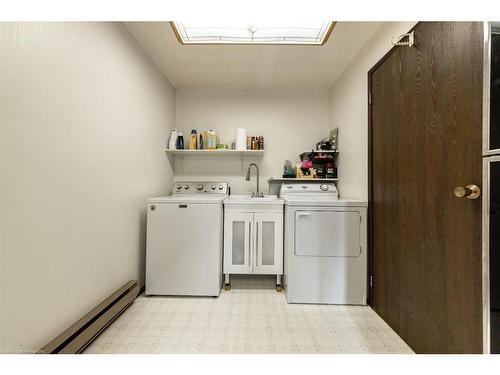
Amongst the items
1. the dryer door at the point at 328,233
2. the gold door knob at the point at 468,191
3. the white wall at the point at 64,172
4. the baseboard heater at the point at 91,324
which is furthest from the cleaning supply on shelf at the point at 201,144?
the gold door knob at the point at 468,191

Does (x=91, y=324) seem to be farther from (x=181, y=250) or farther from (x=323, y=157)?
(x=323, y=157)

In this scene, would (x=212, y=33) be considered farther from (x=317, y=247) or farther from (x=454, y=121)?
(x=317, y=247)

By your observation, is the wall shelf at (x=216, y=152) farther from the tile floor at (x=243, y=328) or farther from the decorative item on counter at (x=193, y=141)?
the tile floor at (x=243, y=328)

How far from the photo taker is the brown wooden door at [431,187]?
928mm

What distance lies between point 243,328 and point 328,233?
1.00 metres

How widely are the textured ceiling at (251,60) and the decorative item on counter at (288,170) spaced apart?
3.37 feet

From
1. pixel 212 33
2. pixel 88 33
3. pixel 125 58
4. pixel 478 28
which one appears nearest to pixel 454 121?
pixel 478 28

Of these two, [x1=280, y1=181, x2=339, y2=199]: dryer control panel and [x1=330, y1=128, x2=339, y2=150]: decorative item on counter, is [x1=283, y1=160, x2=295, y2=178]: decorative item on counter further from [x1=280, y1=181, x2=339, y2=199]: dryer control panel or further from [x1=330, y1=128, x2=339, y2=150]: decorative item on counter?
[x1=330, y1=128, x2=339, y2=150]: decorative item on counter

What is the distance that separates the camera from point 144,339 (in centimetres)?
139

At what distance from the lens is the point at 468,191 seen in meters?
0.91

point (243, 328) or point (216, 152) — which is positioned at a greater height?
point (216, 152)

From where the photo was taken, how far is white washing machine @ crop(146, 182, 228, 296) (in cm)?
193

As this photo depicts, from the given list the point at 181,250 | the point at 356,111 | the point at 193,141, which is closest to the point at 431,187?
the point at 356,111
